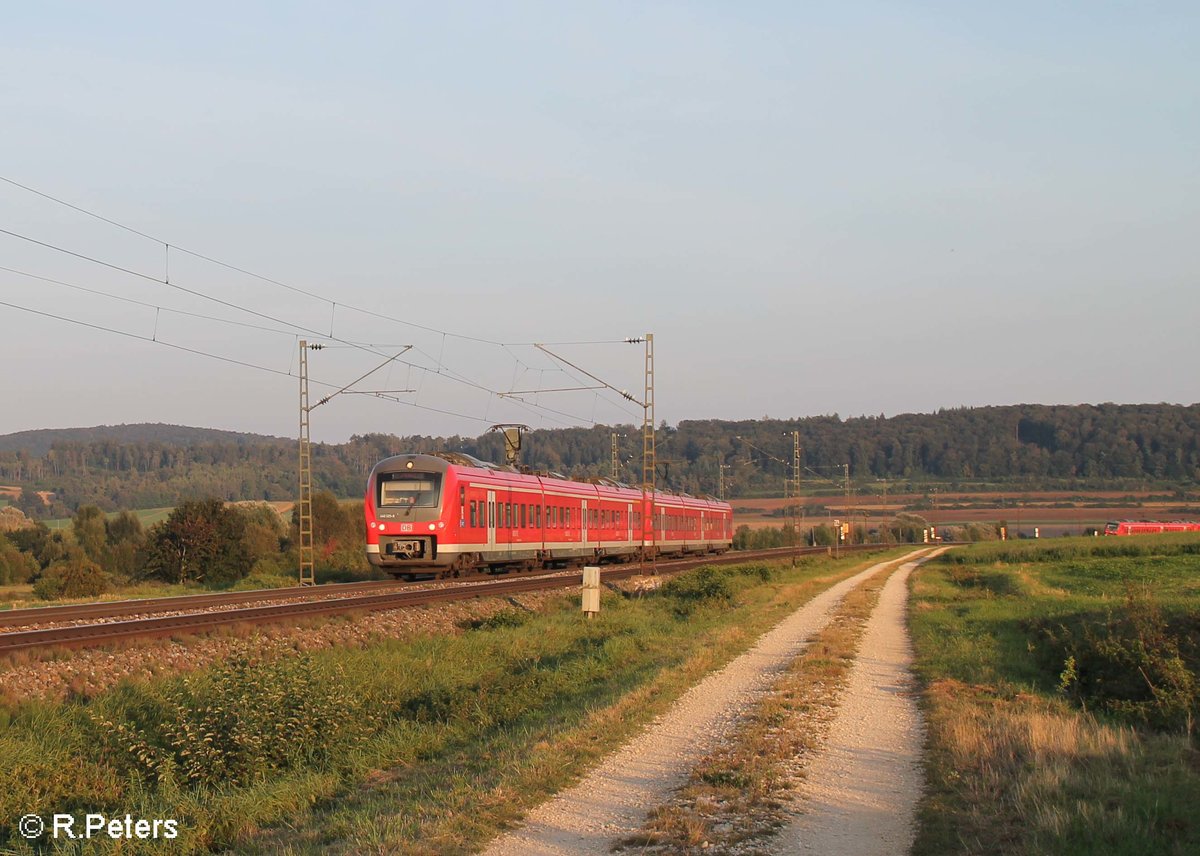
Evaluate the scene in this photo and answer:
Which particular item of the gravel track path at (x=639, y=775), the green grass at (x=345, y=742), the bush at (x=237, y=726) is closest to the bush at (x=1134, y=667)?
the gravel track path at (x=639, y=775)

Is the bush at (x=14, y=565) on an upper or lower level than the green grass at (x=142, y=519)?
lower

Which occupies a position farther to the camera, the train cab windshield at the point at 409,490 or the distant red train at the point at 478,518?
the distant red train at the point at 478,518

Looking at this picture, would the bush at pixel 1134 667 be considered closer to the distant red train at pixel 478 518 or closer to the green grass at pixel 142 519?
the distant red train at pixel 478 518

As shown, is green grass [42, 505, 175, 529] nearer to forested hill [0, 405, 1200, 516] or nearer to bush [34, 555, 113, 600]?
forested hill [0, 405, 1200, 516]

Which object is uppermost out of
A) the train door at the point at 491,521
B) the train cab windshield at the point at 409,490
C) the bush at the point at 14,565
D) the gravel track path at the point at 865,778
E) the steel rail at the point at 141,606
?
the train cab windshield at the point at 409,490

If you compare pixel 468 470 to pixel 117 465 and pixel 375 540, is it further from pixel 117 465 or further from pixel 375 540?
pixel 117 465

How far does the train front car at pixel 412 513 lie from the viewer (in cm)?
3088

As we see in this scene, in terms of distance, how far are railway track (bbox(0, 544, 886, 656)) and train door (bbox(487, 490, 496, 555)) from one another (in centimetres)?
178

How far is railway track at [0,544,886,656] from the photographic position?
1705cm

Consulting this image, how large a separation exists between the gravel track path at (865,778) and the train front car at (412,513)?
16.7 metres

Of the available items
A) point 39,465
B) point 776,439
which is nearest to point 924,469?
point 776,439

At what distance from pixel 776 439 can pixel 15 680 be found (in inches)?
Answer: 5476

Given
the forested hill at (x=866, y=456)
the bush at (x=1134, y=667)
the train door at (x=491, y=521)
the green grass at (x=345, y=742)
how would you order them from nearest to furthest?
the green grass at (x=345, y=742) < the bush at (x=1134, y=667) < the train door at (x=491, y=521) < the forested hill at (x=866, y=456)

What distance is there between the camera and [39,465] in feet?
572
